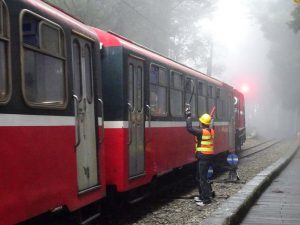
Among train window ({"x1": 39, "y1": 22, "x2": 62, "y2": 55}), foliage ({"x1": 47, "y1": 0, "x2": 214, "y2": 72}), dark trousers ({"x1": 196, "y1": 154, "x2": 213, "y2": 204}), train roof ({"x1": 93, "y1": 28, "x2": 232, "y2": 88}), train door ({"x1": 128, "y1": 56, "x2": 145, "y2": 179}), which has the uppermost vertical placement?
foliage ({"x1": 47, "y1": 0, "x2": 214, "y2": 72})

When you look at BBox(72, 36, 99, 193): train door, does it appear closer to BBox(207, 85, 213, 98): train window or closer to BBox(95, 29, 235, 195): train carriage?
BBox(95, 29, 235, 195): train carriage

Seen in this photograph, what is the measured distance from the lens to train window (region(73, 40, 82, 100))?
702 cm

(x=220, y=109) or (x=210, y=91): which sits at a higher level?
(x=210, y=91)

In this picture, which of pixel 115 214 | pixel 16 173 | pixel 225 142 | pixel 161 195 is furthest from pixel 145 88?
pixel 225 142

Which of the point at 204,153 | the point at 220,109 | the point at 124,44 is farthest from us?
the point at 220,109

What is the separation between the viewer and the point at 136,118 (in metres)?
9.40

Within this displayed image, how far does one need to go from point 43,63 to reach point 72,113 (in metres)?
0.93

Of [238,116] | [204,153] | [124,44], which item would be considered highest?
[124,44]

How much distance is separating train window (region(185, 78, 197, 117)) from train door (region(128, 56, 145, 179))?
11.5ft

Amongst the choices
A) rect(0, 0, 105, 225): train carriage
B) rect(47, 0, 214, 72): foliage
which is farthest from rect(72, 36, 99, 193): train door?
rect(47, 0, 214, 72): foliage

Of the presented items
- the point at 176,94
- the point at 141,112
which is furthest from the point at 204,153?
the point at 176,94

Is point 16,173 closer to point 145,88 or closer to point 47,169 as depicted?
point 47,169

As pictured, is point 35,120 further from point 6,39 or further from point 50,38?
point 50,38

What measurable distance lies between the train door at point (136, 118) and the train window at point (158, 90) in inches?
23.5
